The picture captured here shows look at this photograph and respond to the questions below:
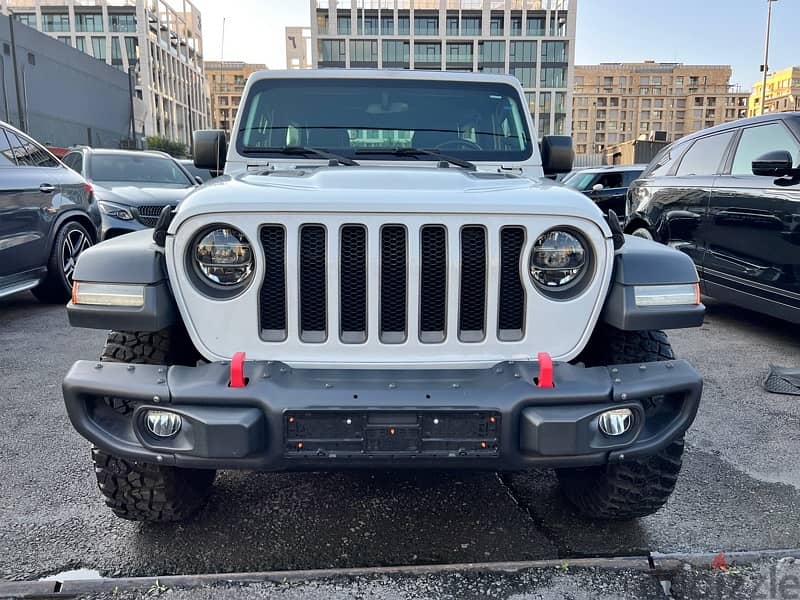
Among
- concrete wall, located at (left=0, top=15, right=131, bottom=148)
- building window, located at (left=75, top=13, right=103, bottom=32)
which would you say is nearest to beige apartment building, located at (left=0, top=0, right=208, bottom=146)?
building window, located at (left=75, top=13, right=103, bottom=32)

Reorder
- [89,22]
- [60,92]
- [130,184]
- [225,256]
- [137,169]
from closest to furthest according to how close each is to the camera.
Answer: [225,256] < [130,184] < [137,169] < [60,92] < [89,22]

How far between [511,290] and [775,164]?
3195mm

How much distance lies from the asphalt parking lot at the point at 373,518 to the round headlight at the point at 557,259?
1007 mm

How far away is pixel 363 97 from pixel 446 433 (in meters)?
2.13

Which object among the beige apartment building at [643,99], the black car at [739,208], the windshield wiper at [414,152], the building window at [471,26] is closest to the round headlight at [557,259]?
the windshield wiper at [414,152]

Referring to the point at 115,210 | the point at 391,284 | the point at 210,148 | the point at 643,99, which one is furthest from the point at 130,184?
the point at 643,99

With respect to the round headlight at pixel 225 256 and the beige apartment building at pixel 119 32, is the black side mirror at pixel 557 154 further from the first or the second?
the beige apartment building at pixel 119 32

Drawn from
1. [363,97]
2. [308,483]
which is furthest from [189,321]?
[363,97]

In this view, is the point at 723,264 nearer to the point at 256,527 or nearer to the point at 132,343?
the point at 256,527

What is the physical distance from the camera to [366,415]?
1.89 m

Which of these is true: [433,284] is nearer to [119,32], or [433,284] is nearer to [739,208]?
[739,208]

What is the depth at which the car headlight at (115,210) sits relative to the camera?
7629 mm

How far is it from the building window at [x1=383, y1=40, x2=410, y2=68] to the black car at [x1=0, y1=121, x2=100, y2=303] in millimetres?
75697

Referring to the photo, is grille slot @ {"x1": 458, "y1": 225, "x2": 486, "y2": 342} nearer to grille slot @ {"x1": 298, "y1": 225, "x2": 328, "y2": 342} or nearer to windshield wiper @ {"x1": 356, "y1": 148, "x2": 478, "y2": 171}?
grille slot @ {"x1": 298, "y1": 225, "x2": 328, "y2": 342}
